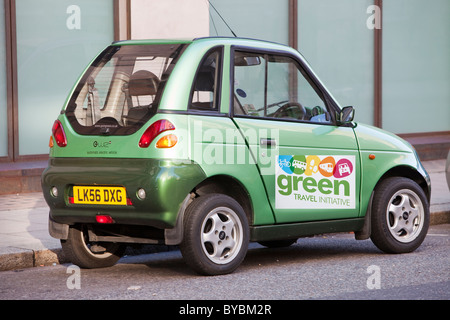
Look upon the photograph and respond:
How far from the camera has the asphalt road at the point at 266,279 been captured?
6.55 metres

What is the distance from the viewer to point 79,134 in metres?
7.33

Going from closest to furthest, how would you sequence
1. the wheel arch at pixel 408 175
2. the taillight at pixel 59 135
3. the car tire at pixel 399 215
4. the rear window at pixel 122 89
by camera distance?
the rear window at pixel 122 89, the taillight at pixel 59 135, the car tire at pixel 399 215, the wheel arch at pixel 408 175

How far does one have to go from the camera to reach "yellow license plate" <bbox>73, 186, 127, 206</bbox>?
7047 millimetres

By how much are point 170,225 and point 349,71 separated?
10.5m

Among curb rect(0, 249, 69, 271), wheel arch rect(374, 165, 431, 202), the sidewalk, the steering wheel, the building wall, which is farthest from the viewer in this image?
the building wall

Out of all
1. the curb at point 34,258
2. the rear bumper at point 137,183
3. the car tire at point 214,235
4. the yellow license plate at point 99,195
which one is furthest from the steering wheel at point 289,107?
the curb at point 34,258

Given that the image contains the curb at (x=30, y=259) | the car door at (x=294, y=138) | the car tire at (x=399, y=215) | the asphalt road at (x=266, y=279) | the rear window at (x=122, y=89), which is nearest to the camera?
the asphalt road at (x=266, y=279)

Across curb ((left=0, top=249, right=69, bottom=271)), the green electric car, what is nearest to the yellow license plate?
the green electric car

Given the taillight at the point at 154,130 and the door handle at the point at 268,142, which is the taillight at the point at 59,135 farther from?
the door handle at the point at 268,142

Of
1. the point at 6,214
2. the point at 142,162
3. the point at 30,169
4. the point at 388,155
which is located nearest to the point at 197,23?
the point at 30,169

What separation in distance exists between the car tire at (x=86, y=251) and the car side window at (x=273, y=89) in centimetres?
155

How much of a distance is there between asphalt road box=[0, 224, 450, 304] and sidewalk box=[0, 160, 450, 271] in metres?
0.15

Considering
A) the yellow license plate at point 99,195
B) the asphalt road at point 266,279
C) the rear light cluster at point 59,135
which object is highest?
the rear light cluster at point 59,135

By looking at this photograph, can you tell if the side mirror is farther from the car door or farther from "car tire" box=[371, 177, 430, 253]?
"car tire" box=[371, 177, 430, 253]
